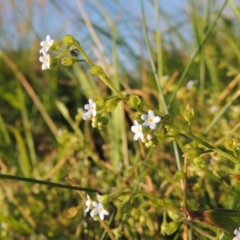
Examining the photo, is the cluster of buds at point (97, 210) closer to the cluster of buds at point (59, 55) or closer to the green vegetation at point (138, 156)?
the green vegetation at point (138, 156)

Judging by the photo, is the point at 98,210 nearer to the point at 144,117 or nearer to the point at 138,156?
the point at 144,117

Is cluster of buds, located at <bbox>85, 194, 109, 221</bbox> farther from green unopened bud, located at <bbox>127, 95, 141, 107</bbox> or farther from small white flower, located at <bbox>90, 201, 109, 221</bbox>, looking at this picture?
green unopened bud, located at <bbox>127, 95, 141, 107</bbox>

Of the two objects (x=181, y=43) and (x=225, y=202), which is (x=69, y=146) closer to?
(x=225, y=202)

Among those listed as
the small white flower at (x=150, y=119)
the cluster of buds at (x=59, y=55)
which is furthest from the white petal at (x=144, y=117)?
the cluster of buds at (x=59, y=55)

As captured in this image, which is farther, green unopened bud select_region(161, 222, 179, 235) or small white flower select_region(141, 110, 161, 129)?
green unopened bud select_region(161, 222, 179, 235)

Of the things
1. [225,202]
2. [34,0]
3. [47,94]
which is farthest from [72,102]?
[225,202]

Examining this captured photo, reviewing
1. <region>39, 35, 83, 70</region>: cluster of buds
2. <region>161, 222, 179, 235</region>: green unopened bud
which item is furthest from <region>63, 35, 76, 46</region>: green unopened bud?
<region>161, 222, 179, 235</region>: green unopened bud
